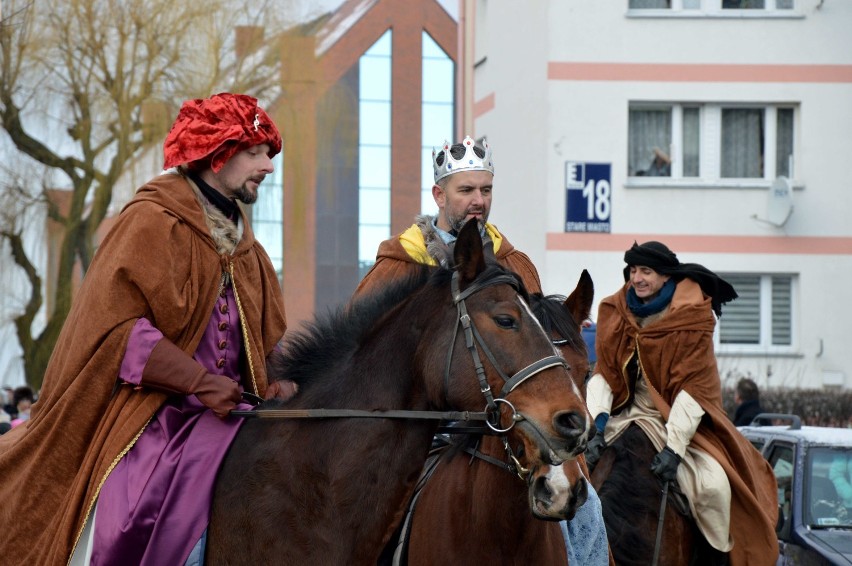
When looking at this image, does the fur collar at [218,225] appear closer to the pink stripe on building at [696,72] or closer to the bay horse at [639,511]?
the bay horse at [639,511]

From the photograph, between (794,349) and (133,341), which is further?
(794,349)

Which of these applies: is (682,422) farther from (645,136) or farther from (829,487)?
(645,136)

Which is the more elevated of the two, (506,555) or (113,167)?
(113,167)

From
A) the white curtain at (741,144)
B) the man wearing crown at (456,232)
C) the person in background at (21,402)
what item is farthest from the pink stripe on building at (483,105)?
the man wearing crown at (456,232)

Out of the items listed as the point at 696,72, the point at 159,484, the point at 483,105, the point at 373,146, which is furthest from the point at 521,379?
the point at 373,146

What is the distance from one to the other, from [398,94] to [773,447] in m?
19.2

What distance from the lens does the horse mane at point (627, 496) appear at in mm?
7238

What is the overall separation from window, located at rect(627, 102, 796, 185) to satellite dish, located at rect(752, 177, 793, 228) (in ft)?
1.67

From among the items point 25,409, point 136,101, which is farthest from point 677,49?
point 25,409

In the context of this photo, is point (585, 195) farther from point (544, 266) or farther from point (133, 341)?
point (133, 341)

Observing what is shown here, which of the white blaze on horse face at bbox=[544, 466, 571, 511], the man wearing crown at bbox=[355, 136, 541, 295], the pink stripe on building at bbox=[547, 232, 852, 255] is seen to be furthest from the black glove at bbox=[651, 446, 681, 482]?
the pink stripe on building at bbox=[547, 232, 852, 255]

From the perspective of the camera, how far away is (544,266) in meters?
22.3

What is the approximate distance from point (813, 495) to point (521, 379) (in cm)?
538

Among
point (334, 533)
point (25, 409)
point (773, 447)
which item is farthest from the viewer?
point (25, 409)
